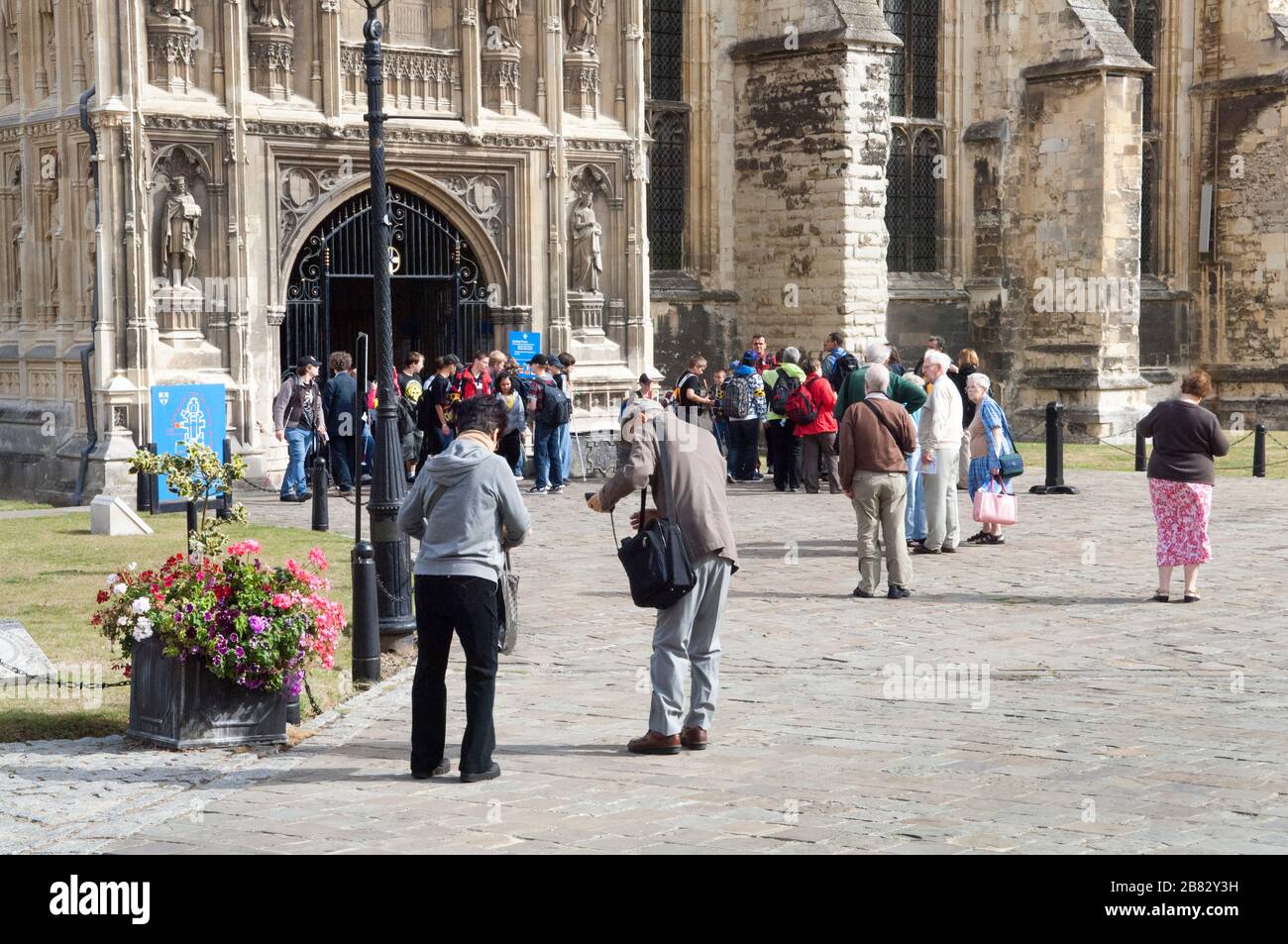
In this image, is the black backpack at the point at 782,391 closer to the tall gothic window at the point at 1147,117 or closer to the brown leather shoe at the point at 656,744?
the brown leather shoe at the point at 656,744

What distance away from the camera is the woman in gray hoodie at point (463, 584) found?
776 cm

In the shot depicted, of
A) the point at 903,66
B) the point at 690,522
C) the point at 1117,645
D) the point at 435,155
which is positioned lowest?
the point at 1117,645

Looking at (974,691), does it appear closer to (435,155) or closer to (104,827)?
(104,827)

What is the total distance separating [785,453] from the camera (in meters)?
21.3

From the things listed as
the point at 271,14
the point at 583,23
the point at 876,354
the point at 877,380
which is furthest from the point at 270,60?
the point at 877,380

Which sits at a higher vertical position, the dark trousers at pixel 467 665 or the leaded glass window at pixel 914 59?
the leaded glass window at pixel 914 59

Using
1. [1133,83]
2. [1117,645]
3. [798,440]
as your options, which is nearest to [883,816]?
[1117,645]

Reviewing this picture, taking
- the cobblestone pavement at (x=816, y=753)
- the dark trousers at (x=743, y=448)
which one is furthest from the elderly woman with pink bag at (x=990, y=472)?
the dark trousers at (x=743, y=448)

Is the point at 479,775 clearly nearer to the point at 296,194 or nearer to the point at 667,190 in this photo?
the point at 296,194

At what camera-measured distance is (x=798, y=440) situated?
70.1 ft

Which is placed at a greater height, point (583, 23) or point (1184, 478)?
point (583, 23)

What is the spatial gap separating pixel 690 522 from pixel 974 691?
2306 mm

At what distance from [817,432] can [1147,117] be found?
16377 millimetres

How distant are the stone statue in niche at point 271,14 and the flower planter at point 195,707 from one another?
13.8 meters
